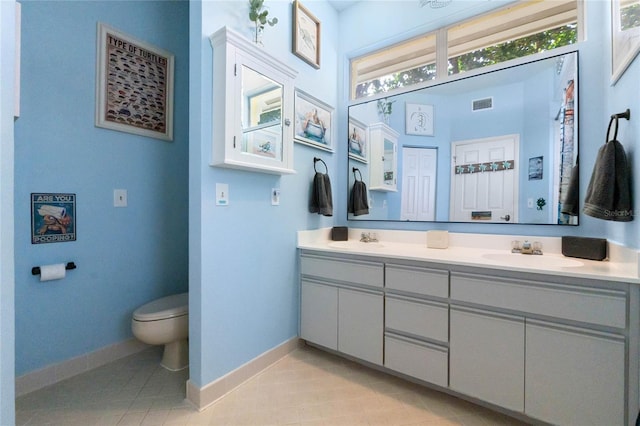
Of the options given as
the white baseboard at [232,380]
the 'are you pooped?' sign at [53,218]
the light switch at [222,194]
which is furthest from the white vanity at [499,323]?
the 'are you pooped?' sign at [53,218]

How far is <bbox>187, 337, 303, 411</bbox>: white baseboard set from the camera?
148 centimetres

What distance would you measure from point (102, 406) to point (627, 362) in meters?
2.53

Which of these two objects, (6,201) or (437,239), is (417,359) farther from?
(6,201)

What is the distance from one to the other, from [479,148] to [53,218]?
2.90 meters

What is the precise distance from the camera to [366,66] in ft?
8.18

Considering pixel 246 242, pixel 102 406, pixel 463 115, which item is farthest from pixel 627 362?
pixel 102 406

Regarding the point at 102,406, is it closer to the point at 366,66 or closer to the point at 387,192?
the point at 387,192

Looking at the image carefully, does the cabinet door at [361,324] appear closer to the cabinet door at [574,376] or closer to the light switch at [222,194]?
the cabinet door at [574,376]

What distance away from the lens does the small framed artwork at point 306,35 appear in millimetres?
2070


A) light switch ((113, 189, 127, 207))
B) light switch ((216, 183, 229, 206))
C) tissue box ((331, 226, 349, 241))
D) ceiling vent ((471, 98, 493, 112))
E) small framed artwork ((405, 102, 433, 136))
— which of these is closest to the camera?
light switch ((216, 183, 229, 206))

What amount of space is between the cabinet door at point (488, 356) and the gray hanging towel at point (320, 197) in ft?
3.80

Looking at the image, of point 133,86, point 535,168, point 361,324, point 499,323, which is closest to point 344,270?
point 361,324

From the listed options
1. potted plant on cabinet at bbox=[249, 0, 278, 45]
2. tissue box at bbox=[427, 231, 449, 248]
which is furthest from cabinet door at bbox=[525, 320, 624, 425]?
potted plant on cabinet at bbox=[249, 0, 278, 45]

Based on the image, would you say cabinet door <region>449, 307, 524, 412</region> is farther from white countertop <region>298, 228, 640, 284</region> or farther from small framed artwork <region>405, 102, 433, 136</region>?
small framed artwork <region>405, 102, 433, 136</region>
